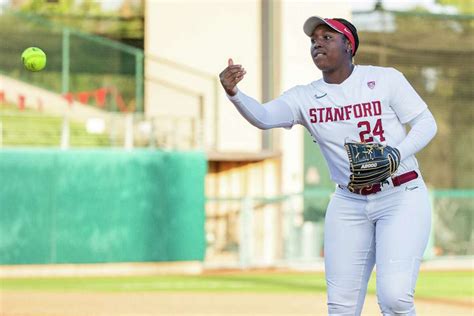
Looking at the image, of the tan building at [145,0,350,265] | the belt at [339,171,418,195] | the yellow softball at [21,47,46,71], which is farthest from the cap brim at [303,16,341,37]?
the tan building at [145,0,350,265]

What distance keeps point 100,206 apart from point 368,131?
1372cm

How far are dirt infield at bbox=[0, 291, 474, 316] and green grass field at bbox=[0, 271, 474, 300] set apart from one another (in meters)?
1.06

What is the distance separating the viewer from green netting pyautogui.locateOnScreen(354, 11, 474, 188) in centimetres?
2358

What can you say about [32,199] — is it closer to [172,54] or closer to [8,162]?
[8,162]

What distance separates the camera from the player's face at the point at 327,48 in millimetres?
6441

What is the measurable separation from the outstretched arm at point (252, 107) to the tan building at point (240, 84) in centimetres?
1567

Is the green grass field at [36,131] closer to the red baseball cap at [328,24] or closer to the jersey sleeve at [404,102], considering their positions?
the red baseball cap at [328,24]

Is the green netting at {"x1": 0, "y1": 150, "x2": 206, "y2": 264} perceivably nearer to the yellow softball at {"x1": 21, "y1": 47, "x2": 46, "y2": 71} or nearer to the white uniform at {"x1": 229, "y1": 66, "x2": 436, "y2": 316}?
the yellow softball at {"x1": 21, "y1": 47, "x2": 46, "y2": 71}

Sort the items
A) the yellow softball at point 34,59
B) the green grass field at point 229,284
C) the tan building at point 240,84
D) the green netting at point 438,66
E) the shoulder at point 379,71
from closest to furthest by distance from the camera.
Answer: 1. the shoulder at point 379,71
2. the yellow softball at point 34,59
3. the green grass field at point 229,284
4. the tan building at point 240,84
5. the green netting at point 438,66

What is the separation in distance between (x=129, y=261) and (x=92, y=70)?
4200mm

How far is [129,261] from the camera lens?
19.9 metres

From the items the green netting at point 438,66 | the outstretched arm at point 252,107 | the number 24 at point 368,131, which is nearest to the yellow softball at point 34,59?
the outstretched arm at point 252,107

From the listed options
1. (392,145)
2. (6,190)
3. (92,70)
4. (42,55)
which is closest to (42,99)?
(92,70)

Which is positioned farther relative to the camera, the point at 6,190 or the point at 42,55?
the point at 6,190
